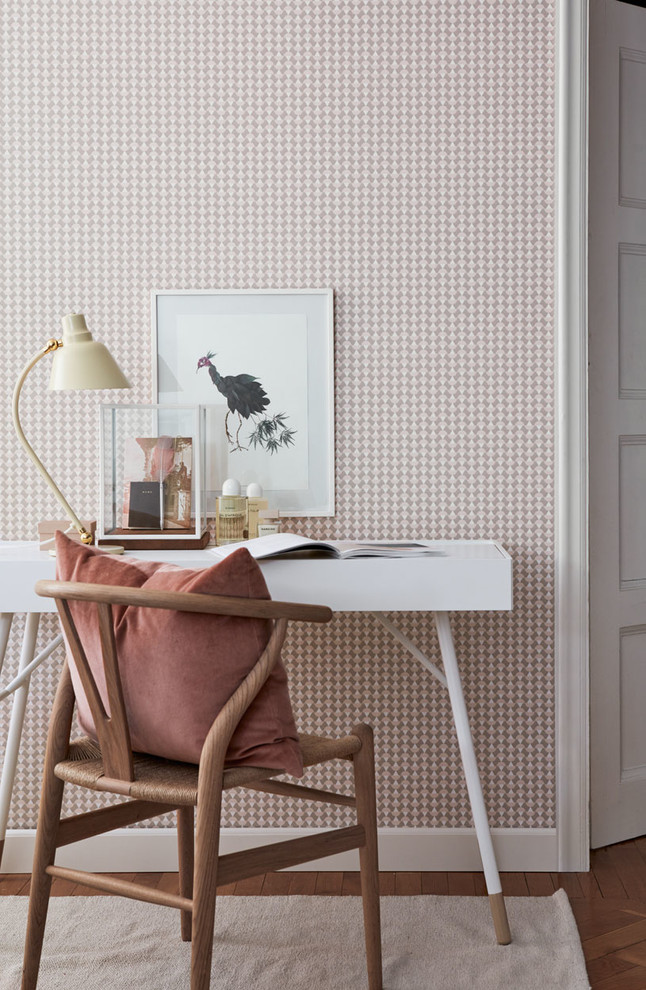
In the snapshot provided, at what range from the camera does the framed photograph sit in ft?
7.88

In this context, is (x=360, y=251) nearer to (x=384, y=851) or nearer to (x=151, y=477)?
(x=151, y=477)

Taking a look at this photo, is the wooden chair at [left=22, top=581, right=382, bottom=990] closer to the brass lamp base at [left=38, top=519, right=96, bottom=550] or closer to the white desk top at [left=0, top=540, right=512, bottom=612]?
the white desk top at [left=0, top=540, right=512, bottom=612]

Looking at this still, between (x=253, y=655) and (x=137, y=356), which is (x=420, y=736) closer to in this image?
(x=253, y=655)

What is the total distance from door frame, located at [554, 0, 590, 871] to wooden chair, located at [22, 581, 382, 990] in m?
0.82

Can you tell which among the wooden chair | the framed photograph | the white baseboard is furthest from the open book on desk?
the white baseboard

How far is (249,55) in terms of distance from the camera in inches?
93.7

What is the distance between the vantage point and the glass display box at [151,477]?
2.20 meters

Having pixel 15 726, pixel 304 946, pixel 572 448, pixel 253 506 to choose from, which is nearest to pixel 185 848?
pixel 304 946

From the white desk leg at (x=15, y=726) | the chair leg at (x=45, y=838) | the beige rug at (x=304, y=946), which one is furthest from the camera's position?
the white desk leg at (x=15, y=726)

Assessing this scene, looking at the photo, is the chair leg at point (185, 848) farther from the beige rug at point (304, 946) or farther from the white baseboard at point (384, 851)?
the white baseboard at point (384, 851)

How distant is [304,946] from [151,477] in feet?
3.55

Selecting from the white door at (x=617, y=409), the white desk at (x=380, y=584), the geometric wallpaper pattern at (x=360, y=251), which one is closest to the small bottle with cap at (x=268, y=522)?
A: the geometric wallpaper pattern at (x=360, y=251)

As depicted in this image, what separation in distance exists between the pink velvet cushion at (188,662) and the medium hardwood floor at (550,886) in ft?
2.95

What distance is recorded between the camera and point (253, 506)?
230 centimetres
